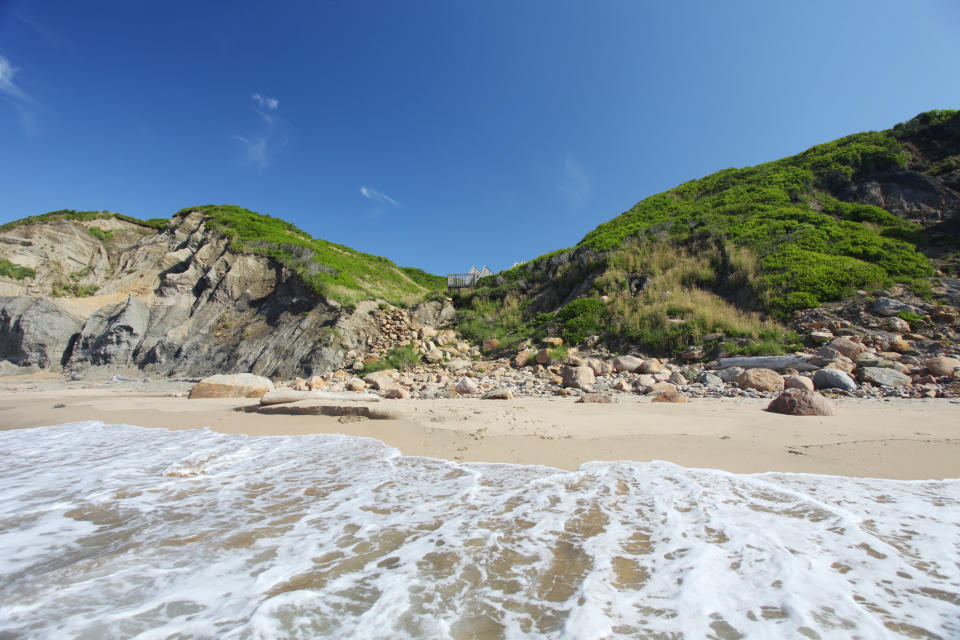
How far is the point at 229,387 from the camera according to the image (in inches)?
348

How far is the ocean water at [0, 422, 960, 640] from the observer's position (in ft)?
5.00

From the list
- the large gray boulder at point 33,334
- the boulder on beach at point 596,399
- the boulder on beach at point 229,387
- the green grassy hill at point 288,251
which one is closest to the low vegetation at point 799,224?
the boulder on beach at point 596,399

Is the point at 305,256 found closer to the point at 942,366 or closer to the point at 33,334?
the point at 33,334

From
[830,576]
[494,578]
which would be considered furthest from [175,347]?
[830,576]

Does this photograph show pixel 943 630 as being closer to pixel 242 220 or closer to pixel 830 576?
pixel 830 576

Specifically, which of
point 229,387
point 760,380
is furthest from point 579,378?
point 229,387

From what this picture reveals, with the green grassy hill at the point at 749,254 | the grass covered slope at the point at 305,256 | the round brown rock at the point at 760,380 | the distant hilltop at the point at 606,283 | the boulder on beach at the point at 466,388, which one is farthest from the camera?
the grass covered slope at the point at 305,256

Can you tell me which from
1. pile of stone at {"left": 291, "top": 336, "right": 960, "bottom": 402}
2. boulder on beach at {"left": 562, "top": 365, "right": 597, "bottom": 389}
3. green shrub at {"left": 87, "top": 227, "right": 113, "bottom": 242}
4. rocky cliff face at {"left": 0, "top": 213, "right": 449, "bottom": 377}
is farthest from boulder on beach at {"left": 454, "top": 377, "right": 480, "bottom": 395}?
green shrub at {"left": 87, "top": 227, "right": 113, "bottom": 242}

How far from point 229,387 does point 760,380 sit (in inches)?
453

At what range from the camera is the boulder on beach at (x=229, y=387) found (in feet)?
28.6

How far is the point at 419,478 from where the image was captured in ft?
11.1

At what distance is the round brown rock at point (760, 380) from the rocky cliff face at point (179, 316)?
38.8 feet

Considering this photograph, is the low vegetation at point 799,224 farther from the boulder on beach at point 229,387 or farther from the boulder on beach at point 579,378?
the boulder on beach at point 229,387

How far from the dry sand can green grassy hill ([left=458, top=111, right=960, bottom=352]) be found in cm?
471
